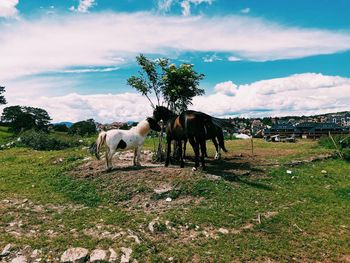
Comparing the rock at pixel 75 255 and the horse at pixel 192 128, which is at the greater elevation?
the horse at pixel 192 128

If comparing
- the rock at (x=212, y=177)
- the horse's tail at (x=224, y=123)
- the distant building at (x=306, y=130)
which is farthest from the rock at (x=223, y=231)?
the distant building at (x=306, y=130)

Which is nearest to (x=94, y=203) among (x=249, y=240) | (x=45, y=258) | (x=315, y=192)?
(x=45, y=258)

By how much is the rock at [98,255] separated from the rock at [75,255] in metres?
0.17

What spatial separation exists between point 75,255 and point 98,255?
0.54 meters

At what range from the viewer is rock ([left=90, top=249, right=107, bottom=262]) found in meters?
7.64

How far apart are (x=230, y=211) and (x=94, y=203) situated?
4540mm

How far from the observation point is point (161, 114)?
1551 centimetres

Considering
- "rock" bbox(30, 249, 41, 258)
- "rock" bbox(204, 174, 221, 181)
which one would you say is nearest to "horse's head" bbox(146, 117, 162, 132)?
"rock" bbox(204, 174, 221, 181)

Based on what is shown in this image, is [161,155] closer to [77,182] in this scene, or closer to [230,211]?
[77,182]

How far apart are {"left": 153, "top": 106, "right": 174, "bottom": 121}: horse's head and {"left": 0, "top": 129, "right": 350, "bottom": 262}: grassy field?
269cm

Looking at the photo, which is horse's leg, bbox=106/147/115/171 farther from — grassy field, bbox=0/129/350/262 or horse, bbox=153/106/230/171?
horse, bbox=153/106/230/171

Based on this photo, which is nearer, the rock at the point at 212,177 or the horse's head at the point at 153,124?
the rock at the point at 212,177

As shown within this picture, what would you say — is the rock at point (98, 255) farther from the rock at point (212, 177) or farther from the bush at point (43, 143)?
the bush at point (43, 143)

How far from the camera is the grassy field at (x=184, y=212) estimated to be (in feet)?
27.1
